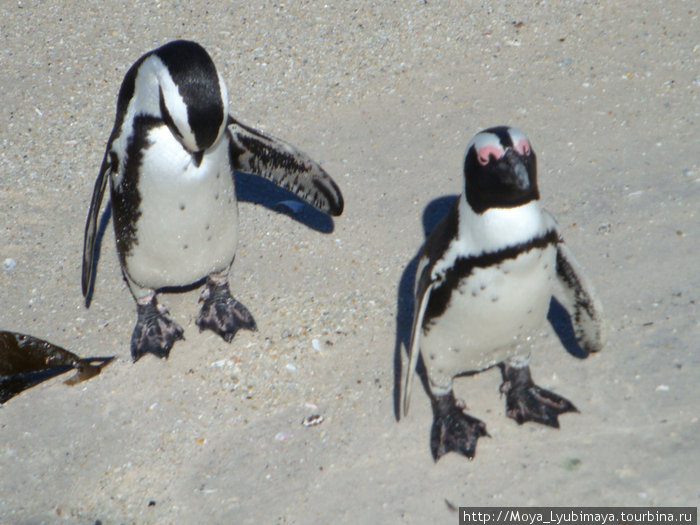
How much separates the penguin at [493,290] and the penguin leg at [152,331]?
1.05 meters

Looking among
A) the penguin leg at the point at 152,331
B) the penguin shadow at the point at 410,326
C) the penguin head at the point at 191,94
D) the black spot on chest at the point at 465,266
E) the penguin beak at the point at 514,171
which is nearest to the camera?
→ the penguin beak at the point at 514,171

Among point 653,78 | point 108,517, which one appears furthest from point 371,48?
point 108,517

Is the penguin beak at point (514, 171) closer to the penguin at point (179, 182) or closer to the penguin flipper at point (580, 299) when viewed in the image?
the penguin flipper at point (580, 299)

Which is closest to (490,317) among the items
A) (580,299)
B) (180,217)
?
(580,299)

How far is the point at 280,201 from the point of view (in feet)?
12.9

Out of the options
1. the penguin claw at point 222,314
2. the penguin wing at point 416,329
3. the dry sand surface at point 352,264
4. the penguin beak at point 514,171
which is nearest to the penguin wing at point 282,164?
the dry sand surface at point 352,264

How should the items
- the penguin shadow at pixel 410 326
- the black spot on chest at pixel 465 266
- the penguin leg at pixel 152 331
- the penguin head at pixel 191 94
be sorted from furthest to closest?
the penguin leg at pixel 152 331 → the penguin shadow at pixel 410 326 → the penguin head at pixel 191 94 → the black spot on chest at pixel 465 266

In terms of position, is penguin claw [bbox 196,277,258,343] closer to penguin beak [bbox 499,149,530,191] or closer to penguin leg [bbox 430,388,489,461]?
penguin leg [bbox 430,388,489,461]

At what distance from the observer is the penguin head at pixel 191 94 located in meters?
2.61

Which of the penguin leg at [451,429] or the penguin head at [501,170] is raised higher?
the penguin head at [501,170]

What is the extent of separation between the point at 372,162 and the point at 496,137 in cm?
172

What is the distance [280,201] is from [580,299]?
1.69 meters

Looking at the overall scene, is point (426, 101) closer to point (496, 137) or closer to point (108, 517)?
point (496, 137)

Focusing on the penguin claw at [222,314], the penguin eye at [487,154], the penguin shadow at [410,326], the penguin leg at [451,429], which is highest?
the penguin eye at [487,154]
